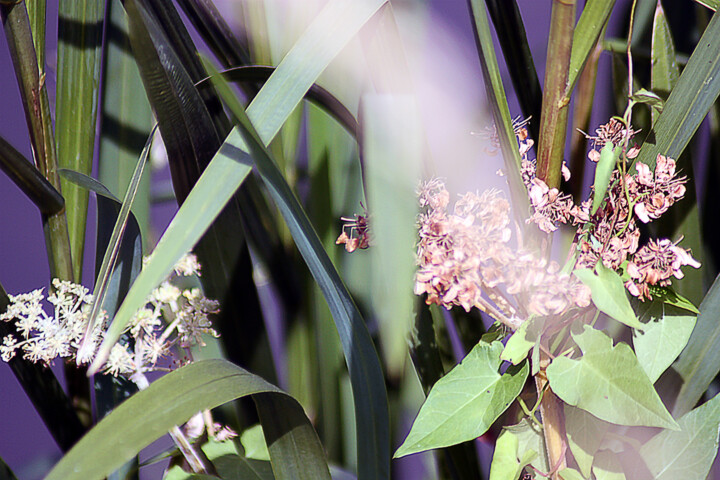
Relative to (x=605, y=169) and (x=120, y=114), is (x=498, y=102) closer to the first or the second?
(x=605, y=169)

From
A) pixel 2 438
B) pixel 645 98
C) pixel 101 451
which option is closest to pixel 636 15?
pixel 645 98

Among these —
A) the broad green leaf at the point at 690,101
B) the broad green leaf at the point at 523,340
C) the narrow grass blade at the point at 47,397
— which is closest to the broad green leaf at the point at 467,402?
the broad green leaf at the point at 523,340

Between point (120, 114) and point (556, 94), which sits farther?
point (120, 114)

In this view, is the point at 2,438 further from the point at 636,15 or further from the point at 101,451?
the point at 636,15

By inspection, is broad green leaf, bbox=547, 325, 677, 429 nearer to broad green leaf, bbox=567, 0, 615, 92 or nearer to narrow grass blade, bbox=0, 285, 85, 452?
broad green leaf, bbox=567, 0, 615, 92

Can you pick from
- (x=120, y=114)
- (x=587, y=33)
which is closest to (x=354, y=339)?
(x=587, y=33)

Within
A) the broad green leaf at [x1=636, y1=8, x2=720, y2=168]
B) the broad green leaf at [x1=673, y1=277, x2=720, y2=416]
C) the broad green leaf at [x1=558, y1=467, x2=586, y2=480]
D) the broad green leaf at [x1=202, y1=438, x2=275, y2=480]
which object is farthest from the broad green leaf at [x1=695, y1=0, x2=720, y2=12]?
the broad green leaf at [x1=202, y1=438, x2=275, y2=480]
